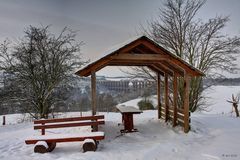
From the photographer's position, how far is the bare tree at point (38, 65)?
13.0 metres

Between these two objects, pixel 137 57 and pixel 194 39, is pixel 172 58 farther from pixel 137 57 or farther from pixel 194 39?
pixel 194 39

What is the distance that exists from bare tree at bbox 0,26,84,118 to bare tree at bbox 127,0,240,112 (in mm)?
→ 6772

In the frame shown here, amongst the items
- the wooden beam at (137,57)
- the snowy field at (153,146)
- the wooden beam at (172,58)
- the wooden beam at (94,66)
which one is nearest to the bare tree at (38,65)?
the snowy field at (153,146)

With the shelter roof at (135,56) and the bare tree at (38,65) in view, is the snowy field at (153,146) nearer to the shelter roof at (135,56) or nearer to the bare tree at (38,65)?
the shelter roof at (135,56)

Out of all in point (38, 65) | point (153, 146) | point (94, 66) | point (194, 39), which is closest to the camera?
point (153, 146)

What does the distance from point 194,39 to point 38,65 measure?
1132cm

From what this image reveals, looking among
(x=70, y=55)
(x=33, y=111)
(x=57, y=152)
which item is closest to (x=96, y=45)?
(x=70, y=55)

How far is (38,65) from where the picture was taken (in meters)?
13.5

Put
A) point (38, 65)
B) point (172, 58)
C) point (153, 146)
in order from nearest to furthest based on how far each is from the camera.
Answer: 1. point (153, 146)
2. point (172, 58)
3. point (38, 65)

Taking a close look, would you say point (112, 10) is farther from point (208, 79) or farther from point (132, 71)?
point (208, 79)

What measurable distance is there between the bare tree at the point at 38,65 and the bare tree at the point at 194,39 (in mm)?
6772

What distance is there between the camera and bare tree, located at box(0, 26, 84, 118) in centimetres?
1301

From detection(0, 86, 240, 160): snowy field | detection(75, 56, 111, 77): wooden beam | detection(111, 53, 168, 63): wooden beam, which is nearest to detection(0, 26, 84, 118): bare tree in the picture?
detection(0, 86, 240, 160): snowy field

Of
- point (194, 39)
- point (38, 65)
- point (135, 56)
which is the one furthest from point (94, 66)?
point (194, 39)
